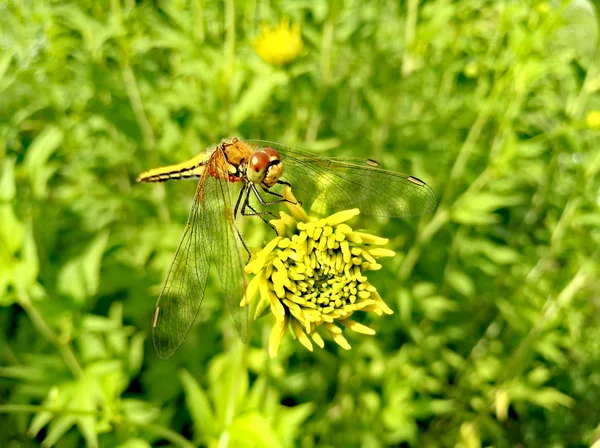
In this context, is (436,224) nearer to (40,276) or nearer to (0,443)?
(40,276)

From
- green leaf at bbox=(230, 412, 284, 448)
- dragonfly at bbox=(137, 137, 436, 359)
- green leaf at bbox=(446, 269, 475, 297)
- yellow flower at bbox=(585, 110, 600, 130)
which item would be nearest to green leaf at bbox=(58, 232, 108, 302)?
dragonfly at bbox=(137, 137, 436, 359)

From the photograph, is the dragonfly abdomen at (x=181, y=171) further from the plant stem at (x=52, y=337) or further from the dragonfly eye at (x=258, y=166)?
the plant stem at (x=52, y=337)

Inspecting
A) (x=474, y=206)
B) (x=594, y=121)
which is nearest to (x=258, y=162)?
(x=474, y=206)

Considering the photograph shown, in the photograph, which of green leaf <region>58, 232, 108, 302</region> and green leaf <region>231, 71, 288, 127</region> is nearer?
green leaf <region>58, 232, 108, 302</region>

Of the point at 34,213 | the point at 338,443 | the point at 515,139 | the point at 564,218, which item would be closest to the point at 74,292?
the point at 34,213

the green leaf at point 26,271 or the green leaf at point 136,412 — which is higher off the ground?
the green leaf at point 26,271

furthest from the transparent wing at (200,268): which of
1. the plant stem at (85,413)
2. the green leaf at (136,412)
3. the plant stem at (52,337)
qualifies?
the green leaf at (136,412)

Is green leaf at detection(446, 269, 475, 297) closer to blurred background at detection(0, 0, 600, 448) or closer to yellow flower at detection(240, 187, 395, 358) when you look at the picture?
blurred background at detection(0, 0, 600, 448)

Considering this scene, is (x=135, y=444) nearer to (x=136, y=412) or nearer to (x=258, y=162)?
(x=136, y=412)
